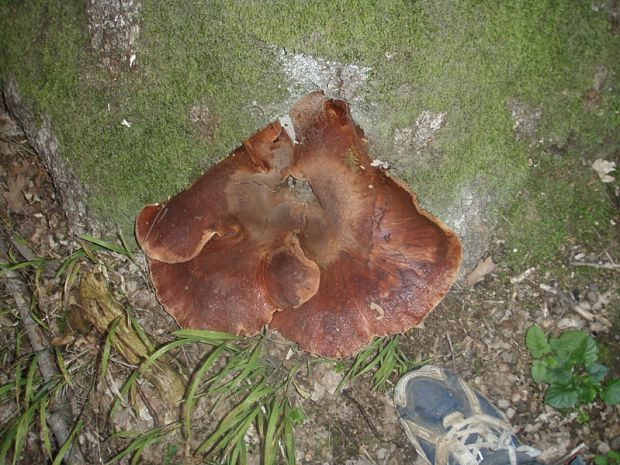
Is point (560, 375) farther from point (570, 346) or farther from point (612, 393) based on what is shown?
point (612, 393)

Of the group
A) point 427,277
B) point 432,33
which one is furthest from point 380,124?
point 427,277

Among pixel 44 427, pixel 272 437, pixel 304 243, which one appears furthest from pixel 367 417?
pixel 44 427

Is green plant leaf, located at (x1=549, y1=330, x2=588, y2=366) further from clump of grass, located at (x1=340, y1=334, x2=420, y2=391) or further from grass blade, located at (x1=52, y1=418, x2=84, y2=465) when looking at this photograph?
grass blade, located at (x1=52, y1=418, x2=84, y2=465)

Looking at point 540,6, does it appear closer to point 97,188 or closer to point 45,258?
point 97,188

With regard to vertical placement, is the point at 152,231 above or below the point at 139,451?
above

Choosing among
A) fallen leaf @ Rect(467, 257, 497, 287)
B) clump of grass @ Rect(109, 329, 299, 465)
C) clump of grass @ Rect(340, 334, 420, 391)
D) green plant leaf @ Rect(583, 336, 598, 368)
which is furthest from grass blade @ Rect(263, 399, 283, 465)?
green plant leaf @ Rect(583, 336, 598, 368)

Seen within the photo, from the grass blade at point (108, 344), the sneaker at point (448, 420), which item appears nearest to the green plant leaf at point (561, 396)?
the sneaker at point (448, 420)
